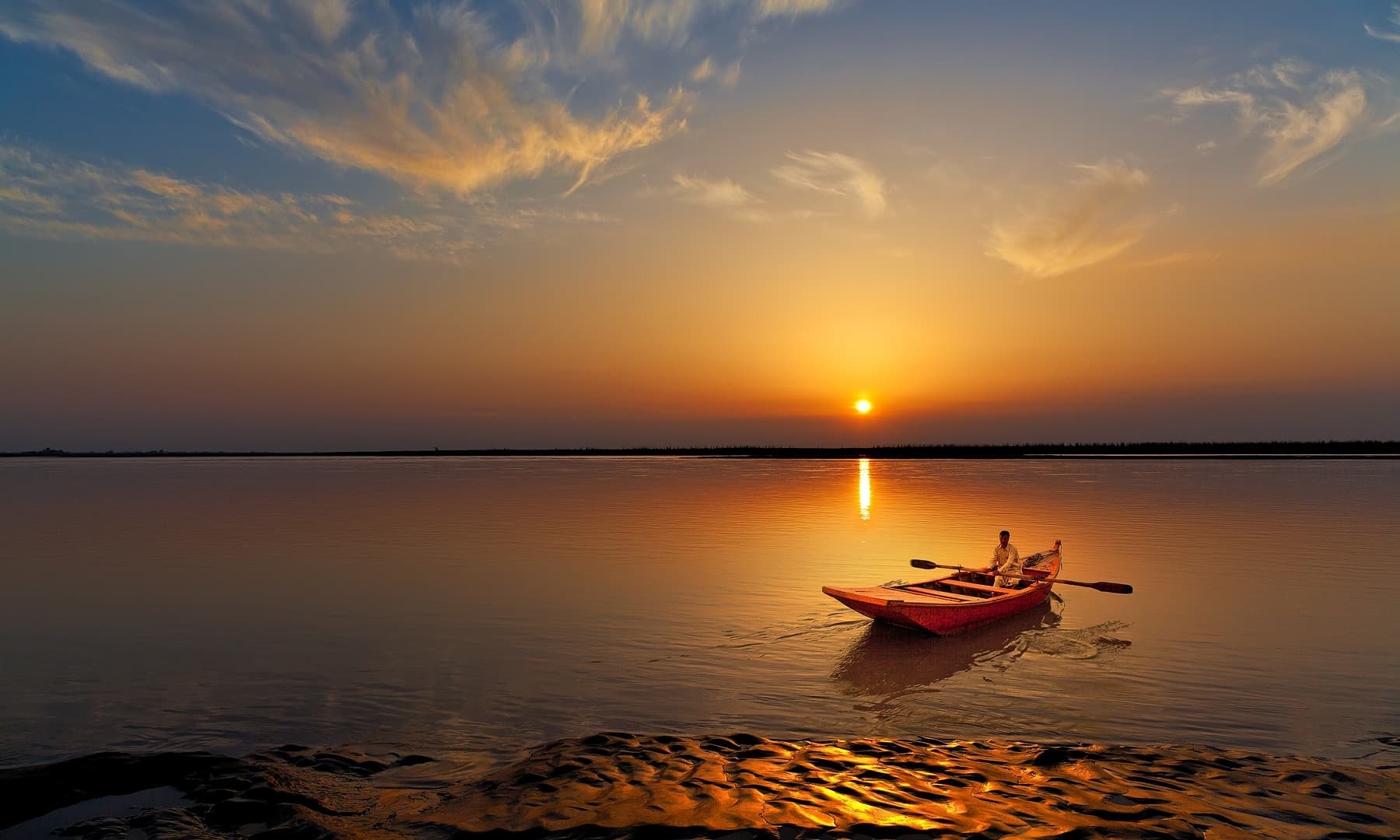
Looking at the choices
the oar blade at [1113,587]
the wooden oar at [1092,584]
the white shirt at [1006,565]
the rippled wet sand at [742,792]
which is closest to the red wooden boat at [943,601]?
the wooden oar at [1092,584]

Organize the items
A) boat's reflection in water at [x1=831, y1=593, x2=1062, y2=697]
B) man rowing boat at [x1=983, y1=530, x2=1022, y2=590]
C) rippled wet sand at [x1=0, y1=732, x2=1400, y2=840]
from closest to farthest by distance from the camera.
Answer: rippled wet sand at [x1=0, y1=732, x2=1400, y2=840] < boat's reflection in water at [x1=831, y1=593, x2=1062, y2=697] < man rowing boat at [x1=983, y1=530, x2=1022, y2=590]

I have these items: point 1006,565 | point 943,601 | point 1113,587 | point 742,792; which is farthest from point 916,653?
point 742,792

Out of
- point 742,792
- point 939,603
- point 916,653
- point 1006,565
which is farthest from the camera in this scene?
point 1006,565

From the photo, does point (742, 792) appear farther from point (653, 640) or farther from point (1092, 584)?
point (1092, 584)

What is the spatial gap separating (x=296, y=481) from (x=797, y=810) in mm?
95545

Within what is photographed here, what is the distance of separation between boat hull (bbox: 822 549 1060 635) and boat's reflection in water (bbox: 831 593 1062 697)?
0.93ft

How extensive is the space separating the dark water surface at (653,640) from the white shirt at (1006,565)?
1367 millimetres

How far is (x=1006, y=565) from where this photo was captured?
871 inches

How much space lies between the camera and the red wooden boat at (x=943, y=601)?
1692 cm

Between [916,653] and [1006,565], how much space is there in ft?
24.2

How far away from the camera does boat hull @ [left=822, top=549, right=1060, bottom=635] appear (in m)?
16.9

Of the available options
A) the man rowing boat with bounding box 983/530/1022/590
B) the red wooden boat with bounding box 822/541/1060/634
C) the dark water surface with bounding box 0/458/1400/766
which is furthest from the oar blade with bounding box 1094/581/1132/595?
the man rowing boat with bounding box 983/530/1022/590

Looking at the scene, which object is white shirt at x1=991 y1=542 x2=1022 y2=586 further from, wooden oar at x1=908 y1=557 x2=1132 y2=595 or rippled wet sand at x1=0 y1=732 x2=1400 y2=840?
rippled wet sand at x1=0 y1=732 x2=1400 y2=840

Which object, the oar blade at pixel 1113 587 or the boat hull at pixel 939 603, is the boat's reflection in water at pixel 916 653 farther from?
the oar blade at pixel 1113 587
